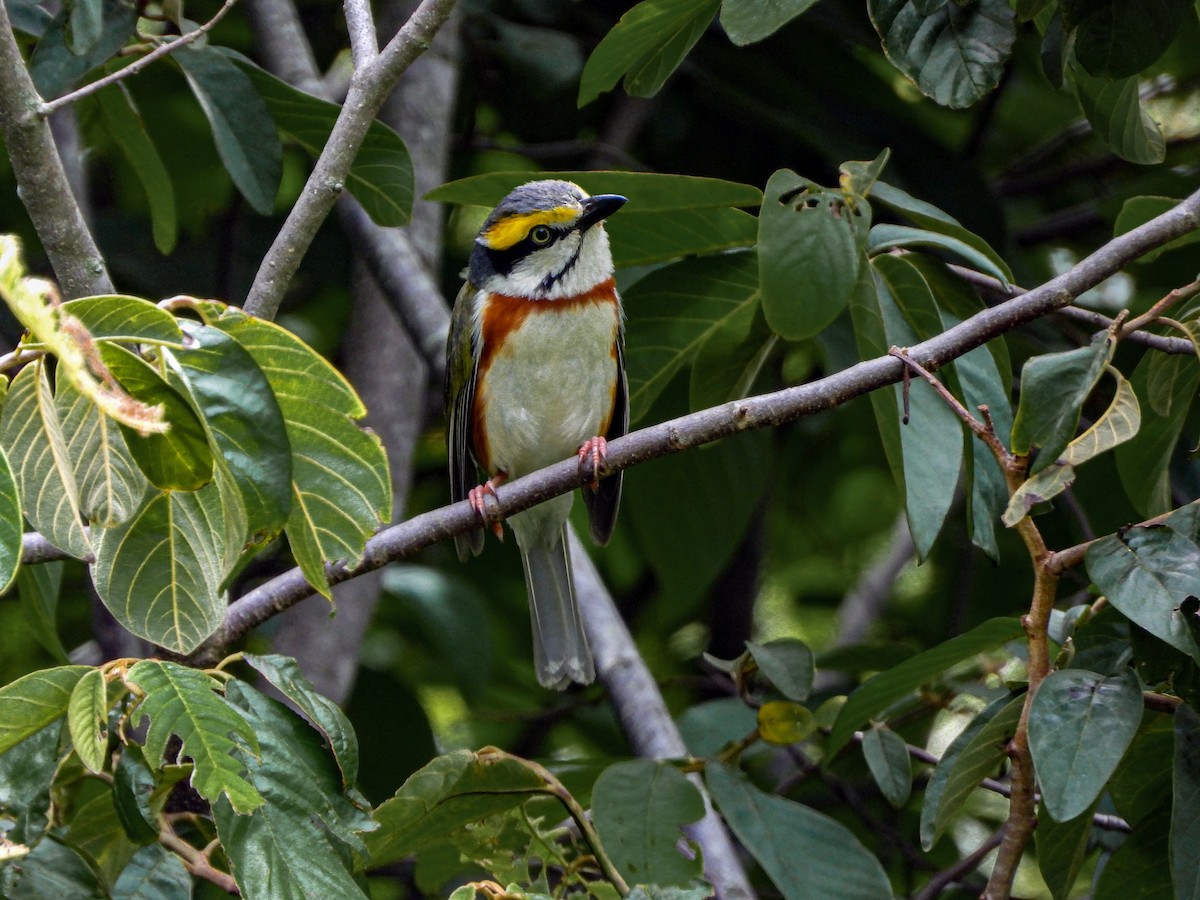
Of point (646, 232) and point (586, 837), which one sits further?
point (646, 232)

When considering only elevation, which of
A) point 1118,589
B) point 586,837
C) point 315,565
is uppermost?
point 315,565

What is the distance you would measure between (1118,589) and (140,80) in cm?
418

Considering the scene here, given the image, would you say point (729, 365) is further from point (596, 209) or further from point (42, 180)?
point (42, 180)

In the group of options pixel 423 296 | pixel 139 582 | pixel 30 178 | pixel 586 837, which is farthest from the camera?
pixel 423 296

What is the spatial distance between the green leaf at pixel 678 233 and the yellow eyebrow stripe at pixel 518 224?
3.32 ft

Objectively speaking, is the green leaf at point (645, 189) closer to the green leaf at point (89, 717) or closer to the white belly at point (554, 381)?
the white belly at point (554, 381)

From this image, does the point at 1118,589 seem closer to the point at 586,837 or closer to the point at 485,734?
the point at 586,837

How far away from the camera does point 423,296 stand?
4625mm

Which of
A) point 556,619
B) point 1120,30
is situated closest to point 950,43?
point 1120,30

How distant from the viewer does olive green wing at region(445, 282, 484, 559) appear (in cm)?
450

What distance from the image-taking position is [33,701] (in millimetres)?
2064

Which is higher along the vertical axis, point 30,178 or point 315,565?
point 30,178

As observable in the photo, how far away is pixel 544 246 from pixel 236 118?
1.28 meters

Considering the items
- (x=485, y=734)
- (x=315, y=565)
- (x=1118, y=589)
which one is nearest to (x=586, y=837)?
(x=315, y=565)
